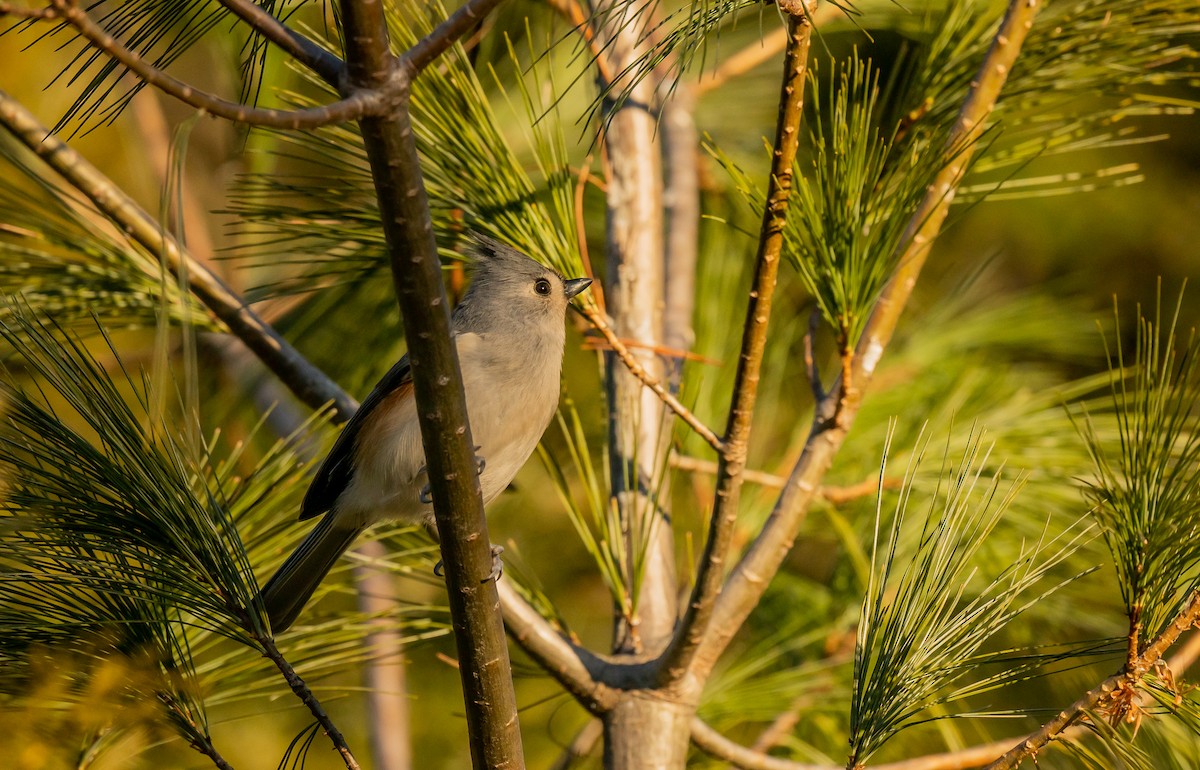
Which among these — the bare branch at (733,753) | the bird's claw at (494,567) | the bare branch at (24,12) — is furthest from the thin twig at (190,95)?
the bare branch at (733,753)

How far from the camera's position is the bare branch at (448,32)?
3.69 ft

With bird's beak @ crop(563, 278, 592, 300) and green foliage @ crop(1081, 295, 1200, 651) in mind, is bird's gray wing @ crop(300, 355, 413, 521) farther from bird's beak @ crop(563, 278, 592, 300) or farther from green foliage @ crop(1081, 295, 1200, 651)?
green foliage @ crop(1081, 295, 1200, 651)

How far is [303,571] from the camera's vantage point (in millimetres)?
2191

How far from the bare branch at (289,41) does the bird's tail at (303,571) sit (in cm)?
123

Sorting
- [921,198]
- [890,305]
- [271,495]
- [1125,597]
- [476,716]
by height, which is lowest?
[476,716]

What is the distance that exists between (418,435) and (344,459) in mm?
231

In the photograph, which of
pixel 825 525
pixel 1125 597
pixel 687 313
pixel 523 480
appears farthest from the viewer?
pixel 523 480

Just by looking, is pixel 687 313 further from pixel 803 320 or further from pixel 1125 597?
pixel 1125 597

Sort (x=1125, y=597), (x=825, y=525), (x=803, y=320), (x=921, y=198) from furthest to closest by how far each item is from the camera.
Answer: (x=803, y=320), (x=825, y=525), (x=921, y=198), (x=1125, y=597)

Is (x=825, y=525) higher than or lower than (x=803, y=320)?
lower

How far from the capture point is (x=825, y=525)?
3.25 m

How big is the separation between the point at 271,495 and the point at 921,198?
1.31 m

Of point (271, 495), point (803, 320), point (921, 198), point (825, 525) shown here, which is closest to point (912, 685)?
point (921, 198)

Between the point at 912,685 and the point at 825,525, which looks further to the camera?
the point at 825,525
